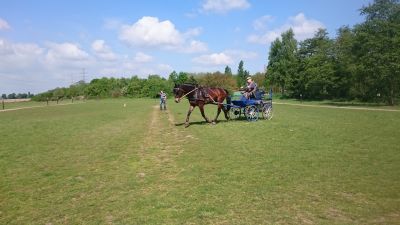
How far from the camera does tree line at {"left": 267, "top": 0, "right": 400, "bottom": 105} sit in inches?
1679

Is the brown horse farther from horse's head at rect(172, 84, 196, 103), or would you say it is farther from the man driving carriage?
the man driving carriage

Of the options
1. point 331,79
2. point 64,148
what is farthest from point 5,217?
point 331,79

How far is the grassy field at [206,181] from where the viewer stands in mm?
5922

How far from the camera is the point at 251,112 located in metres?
20.3

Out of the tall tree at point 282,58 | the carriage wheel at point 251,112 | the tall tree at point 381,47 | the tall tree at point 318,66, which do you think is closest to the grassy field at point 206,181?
the carriage wheel at point 251,112

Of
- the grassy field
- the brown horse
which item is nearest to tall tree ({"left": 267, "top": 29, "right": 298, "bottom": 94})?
the brown horse

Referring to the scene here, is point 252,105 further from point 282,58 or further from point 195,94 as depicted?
point 282,58

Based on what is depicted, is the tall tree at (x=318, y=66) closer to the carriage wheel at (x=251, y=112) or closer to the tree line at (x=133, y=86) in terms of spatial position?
the tree line at (x=133, y=86)

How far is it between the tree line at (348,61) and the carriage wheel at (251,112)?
26905mm

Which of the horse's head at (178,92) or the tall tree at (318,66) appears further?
the tall tree at (318,66)

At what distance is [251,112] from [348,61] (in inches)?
1569

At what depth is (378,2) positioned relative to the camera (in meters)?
44.9

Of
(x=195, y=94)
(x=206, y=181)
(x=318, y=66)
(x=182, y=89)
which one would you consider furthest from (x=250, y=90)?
(x=318, y=66)

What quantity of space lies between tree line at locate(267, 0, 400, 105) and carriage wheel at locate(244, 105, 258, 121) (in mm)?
26905
